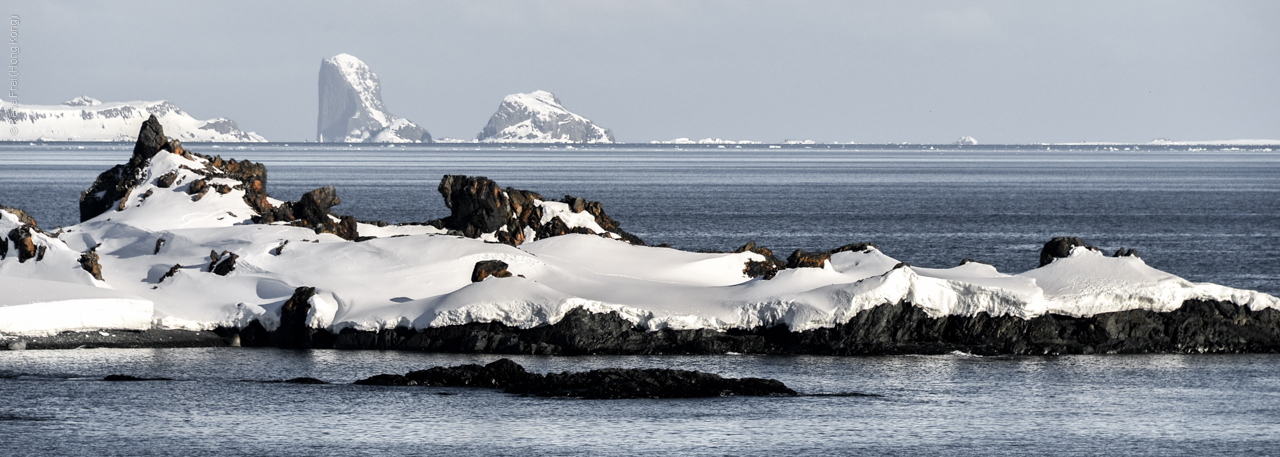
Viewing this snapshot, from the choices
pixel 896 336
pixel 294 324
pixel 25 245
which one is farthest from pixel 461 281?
pixel 25 245

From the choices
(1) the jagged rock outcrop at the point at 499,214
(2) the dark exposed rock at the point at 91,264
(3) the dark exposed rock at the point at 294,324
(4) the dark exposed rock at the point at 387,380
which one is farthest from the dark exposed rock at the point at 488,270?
(2) the dark exposed rock at the point at 91,264

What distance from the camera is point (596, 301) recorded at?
49406 mm

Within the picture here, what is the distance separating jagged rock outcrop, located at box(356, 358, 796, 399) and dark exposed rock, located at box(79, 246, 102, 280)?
15.8 m

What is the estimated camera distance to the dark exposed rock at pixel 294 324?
5022cm

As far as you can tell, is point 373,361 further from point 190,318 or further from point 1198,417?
point 1198,417

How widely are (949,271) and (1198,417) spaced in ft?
56.4

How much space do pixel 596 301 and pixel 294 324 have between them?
10.3 m

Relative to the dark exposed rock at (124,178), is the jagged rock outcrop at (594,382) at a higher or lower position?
lower

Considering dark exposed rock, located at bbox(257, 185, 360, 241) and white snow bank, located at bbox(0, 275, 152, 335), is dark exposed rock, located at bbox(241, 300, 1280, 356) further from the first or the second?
dark exposed rock, located at bbox(257, 185, 360, 241)

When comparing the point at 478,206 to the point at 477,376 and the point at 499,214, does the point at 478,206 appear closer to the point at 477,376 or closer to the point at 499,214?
the point at 499,214

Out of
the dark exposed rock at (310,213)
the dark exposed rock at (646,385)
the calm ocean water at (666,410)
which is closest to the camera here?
the calm ocean water at (666,410)

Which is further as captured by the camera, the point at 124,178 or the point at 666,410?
the point at 124,178

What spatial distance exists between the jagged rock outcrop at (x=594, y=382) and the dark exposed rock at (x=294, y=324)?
8951mm

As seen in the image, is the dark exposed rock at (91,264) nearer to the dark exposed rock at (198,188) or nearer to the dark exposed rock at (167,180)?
the dark exposed rock at (198,188)
